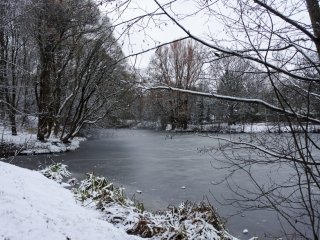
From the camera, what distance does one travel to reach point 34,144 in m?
22.3

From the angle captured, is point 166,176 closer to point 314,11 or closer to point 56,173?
point 56,173

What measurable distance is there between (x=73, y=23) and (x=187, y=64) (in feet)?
5.01

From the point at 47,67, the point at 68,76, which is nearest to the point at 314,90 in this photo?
the point at 47,67

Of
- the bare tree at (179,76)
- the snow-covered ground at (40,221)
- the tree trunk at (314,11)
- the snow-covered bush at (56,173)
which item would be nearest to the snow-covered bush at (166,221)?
the snow-covered ground at (40,221)

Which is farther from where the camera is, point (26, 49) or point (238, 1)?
point (26, 49)

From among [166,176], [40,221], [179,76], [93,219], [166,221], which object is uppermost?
[179,76]

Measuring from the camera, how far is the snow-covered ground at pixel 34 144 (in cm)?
2164

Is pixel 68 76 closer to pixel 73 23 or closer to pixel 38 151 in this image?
pixel 38 151

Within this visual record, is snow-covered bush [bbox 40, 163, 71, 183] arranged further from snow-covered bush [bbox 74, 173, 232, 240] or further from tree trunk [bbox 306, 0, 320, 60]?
tree trunk [bbox 306, 0, 320, 60]

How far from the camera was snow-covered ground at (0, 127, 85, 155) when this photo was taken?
21.6 meters

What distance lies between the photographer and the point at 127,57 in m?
2.99

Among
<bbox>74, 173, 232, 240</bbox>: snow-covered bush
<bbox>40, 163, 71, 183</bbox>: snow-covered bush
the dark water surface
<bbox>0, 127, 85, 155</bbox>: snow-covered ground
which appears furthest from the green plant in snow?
<bbox>0, 127, 85, 155</bbox>: snow-covered ground

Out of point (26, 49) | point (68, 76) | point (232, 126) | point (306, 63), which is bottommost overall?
point (232, 126)

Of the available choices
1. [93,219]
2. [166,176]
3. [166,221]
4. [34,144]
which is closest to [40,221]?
[93,219]
